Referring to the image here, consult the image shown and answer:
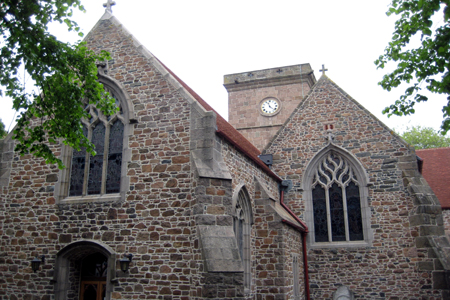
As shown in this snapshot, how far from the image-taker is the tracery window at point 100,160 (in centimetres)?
1153

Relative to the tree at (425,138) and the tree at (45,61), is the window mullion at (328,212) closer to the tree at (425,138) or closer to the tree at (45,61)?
the tree at (45,61)

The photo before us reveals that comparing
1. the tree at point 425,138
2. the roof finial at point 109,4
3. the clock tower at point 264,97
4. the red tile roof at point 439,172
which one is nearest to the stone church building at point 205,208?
the roof finial at point 109,4

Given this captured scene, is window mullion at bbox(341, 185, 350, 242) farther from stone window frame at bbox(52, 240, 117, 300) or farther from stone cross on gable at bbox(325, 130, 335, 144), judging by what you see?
stone window frame at bbox(52, 240, 117, 300)

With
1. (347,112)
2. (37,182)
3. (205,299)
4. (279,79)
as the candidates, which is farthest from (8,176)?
(279,79)

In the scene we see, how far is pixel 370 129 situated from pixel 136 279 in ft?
34.4

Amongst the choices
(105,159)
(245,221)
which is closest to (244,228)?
(245,221)

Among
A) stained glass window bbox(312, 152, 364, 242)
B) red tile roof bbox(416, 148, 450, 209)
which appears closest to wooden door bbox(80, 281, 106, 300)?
stained glass window bbox(312, 152, 364, 242)

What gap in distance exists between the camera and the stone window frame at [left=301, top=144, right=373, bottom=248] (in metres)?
15.0

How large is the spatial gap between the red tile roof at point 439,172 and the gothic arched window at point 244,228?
8.87 meters

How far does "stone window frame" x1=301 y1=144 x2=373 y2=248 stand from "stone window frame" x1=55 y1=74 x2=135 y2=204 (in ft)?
25.1

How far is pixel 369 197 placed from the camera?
50.3 ft

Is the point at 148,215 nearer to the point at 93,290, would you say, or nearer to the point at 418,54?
the point at 93,290

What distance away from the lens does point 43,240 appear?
1135 centimetres

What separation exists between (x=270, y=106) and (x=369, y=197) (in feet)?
33.9
